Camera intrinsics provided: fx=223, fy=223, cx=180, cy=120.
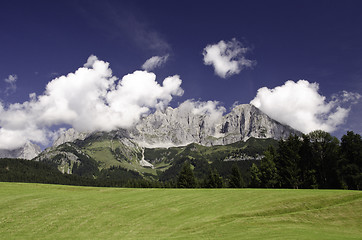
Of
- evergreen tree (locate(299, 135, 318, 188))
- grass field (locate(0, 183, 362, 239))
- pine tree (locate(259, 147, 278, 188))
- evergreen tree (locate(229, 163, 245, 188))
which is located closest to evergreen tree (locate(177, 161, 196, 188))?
evergreen tree (locate(229, 163, 245, 188))

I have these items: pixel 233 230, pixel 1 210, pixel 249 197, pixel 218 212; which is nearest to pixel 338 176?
pixel 249 197

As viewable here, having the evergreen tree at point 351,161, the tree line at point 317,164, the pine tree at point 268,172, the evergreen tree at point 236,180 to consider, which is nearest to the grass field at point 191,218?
the evergreen tree at point 351,161

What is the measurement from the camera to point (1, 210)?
113 ft

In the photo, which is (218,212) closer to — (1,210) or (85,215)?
(85,215)

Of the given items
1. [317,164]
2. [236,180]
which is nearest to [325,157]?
[317,164]

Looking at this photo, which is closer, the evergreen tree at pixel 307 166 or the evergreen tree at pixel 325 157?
the evergreen tree at pixel 325 157

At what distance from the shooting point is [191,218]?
101 feet

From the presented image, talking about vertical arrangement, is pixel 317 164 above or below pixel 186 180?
above

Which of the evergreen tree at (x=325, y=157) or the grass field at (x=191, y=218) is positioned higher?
the evergreen tree at (x=325, y=157)

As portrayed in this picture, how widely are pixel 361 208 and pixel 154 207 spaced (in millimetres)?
30434

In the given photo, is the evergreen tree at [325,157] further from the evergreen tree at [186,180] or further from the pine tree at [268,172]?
the evergreen tree at [186,180]

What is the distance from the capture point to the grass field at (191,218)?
2492cm

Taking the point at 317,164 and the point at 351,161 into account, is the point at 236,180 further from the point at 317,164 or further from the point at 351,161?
the point at 351,161

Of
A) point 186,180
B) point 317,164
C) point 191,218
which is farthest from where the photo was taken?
point 186,180
